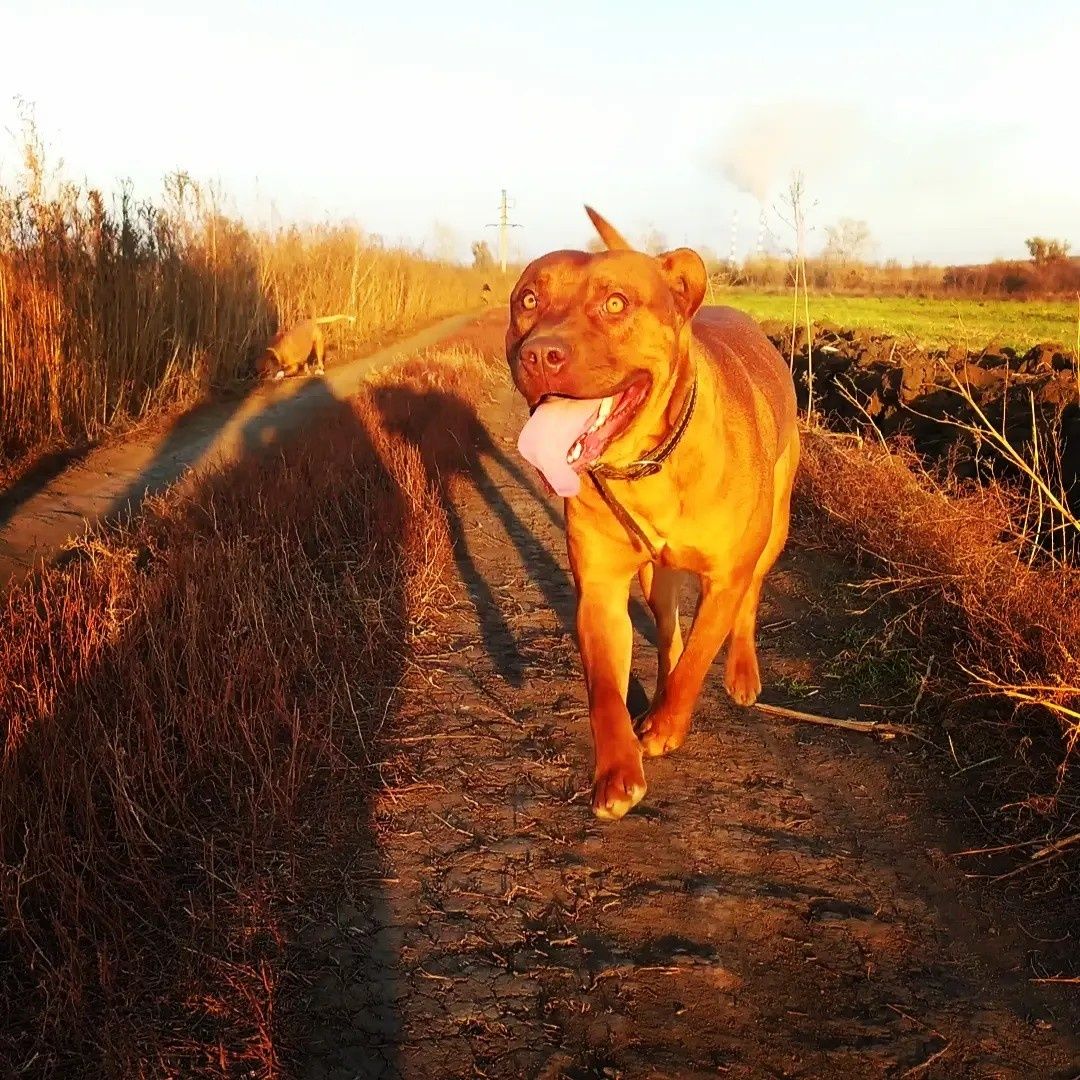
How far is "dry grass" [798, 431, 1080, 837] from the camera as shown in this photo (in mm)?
3004

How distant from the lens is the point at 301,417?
1005cm

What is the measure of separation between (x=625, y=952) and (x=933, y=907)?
0.88m

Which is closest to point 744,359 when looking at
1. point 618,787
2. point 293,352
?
point 618,787

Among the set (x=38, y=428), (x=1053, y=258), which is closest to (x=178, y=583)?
(x=38, y=428)

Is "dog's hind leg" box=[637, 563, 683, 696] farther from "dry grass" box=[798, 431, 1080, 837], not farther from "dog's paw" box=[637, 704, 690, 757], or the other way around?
"dry grass" box=[798, 431, 1080, 837]

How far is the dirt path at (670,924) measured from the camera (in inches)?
78.9

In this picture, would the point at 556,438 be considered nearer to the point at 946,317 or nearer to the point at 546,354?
the point at 546,354

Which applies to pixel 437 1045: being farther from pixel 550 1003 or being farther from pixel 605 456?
pixel 605 456

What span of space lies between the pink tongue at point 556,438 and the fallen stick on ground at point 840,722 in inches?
62.1

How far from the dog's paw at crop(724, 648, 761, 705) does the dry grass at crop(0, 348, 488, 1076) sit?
1.39 meters

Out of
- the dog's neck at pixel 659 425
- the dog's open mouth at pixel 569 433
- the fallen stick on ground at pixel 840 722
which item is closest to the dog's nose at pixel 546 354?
the dog's open mouth at pixel 569 433

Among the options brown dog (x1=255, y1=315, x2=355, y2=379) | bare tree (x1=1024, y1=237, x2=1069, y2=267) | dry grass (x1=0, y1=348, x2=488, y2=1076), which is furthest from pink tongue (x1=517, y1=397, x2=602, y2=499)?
bare tree (x1=1024, y1=237, x2=1069, y2=267)

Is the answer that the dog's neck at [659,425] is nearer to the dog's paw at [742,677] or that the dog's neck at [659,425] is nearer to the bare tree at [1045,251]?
the dog's paw at [742,677]

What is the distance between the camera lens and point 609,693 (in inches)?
118
